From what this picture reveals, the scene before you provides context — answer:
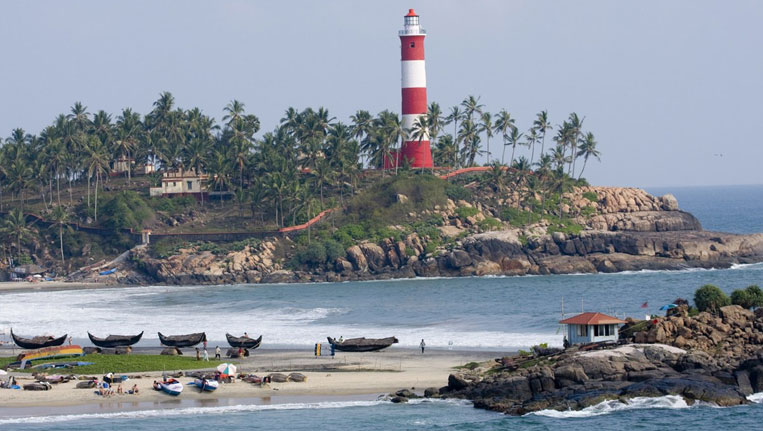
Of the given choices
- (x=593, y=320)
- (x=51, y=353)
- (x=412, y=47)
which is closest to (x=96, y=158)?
(x=412, y=47)

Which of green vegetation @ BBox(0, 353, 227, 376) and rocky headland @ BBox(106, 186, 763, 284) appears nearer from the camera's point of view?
green vegetation @ BBox(0, 353, 227, 376)

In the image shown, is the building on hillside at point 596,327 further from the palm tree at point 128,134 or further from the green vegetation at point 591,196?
the palm tree at point 128,134

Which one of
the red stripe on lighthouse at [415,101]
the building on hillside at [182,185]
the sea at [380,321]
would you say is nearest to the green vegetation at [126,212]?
the building on hillside at [182,185]

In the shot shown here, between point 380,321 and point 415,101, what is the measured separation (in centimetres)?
4190

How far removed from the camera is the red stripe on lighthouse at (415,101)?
10981 cm

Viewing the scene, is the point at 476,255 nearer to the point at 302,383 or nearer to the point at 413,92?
the point at 413,92

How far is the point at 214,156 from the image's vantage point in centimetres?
11512

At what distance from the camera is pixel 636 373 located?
45.3m

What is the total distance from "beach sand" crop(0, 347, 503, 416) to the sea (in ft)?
4.43

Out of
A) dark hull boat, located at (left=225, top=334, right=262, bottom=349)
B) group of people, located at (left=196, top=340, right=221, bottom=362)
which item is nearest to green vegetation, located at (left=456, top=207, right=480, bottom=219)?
dark hull boat, located at (left=225, top=334, right=262, bottom=349)

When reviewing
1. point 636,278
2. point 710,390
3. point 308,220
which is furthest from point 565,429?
point 308,220

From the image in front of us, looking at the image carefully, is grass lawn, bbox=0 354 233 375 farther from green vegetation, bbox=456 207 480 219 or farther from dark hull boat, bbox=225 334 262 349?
green vegetation, bbox=456 207 480 219

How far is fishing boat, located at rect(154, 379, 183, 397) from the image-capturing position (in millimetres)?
47531

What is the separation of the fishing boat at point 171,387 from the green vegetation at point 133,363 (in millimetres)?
5216
